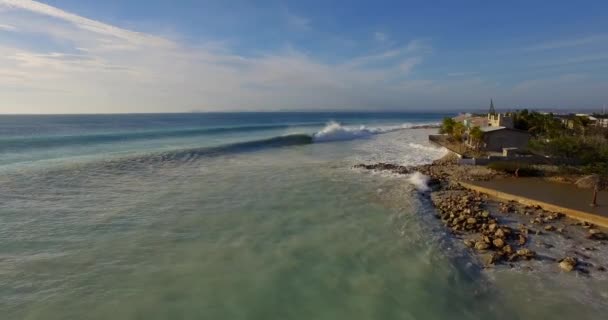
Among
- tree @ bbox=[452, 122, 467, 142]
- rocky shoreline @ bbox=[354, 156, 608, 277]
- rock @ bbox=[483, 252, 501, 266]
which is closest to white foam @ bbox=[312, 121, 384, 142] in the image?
tree @ bbox=[452, 122, 467, 142]

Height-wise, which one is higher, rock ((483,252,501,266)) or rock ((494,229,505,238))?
rock ((494,229,505,238))

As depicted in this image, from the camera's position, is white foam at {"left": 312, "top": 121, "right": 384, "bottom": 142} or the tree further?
white foam at {"left": 312, "top": 121, "right": 384, "bottom": 142}

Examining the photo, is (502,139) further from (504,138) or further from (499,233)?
(499,233)

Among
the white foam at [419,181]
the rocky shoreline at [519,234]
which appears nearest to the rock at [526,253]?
the rocky shoreline at [519,234]

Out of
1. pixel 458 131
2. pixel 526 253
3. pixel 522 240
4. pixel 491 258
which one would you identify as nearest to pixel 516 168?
pixel 522 240

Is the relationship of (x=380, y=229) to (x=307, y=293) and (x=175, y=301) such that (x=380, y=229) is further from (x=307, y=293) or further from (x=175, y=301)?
(x=175, y=301)

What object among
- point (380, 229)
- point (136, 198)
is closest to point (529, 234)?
point (380, 229)

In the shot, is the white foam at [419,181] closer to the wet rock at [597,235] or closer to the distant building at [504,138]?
the wet rock at [597,235]

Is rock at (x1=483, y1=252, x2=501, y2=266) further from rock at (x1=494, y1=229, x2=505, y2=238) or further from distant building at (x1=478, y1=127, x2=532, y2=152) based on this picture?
distant building at (x1=478, y1=127, x2=532, y2=152)
